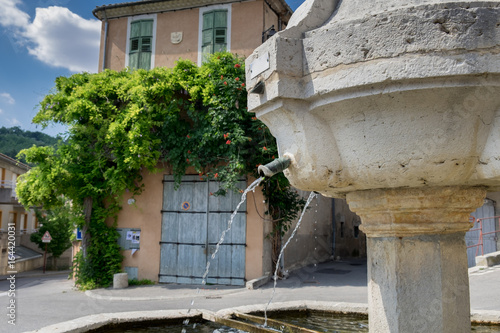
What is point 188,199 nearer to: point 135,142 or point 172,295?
point 135,142

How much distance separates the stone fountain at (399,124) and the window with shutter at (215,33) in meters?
8.74

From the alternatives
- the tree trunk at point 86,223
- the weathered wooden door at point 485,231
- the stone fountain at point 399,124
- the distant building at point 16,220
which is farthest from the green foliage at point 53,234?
the stone fountain at point 399,124

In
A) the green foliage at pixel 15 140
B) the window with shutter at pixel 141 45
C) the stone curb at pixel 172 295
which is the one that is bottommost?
the stone curb at pixel 172 295

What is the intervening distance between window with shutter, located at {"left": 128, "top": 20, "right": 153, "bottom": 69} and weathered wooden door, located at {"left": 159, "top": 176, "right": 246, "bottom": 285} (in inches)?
142

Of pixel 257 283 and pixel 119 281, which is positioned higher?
pixel 257 283

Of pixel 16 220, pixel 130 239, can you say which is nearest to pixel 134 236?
pixel 130 239

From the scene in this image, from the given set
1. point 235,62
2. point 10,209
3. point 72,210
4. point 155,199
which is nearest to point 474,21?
point 235,62

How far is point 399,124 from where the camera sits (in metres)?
2.15

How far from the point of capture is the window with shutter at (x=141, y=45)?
11.8m

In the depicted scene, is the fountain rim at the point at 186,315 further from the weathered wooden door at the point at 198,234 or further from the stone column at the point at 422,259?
the weathered wooden door at the point at 198,234

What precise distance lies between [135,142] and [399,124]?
8.06m

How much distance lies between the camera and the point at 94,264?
33.6ft

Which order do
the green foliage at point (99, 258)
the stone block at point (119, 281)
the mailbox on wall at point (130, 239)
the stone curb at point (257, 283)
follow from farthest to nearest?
the mailbox on wall at point (130, 239), the green foliage at point (99, 258), the stone block at point (119, 281), the stone curb at point (257, 283)

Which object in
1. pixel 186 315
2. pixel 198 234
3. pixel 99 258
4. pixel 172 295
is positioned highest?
pixel 198 234
